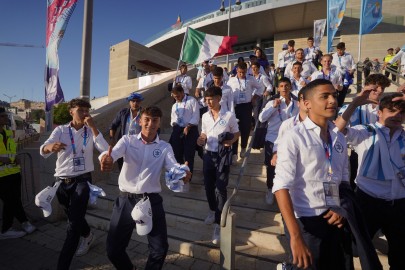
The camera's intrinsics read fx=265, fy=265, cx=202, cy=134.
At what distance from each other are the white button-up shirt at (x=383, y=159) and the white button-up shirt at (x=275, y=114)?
1878mm

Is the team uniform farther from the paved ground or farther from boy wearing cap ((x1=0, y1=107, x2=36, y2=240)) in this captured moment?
boy wearing cap ((x1=0, y1=107, x2=36, y2=240))

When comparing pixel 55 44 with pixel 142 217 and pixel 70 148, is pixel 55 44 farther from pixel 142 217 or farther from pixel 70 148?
pixel 142 217

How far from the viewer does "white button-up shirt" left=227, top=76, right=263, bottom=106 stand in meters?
6.42

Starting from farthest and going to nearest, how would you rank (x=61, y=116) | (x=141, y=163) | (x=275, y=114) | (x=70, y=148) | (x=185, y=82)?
(x=61, y=116), (x=185, y=82), (x=275, y=114), (x=70, y=148), (x=141, y=163)

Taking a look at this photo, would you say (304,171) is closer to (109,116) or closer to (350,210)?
(350,210)

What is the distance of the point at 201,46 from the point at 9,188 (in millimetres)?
6005

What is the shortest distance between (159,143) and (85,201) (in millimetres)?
1448

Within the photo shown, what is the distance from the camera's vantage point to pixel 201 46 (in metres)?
8.05

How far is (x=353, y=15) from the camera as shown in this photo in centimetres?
1994

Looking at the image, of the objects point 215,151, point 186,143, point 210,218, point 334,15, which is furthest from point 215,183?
point 334,15

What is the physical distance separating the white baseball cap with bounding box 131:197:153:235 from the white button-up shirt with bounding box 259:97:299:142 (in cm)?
282

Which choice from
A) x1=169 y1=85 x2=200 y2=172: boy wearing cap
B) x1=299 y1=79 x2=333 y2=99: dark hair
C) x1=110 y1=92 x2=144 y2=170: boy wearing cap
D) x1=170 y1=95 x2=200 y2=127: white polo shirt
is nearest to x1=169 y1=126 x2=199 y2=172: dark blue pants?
x1=169 y1=85 x2=200 y2=172: boy wearing cap

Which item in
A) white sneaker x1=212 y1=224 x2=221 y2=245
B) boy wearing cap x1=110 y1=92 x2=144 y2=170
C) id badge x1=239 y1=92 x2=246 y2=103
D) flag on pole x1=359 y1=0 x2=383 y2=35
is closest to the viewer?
white sneaker x1=212 y1=224 x2=221 y2=245

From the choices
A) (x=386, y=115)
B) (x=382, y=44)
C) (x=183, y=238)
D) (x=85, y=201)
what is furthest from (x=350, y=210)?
(x=382, y=44)
